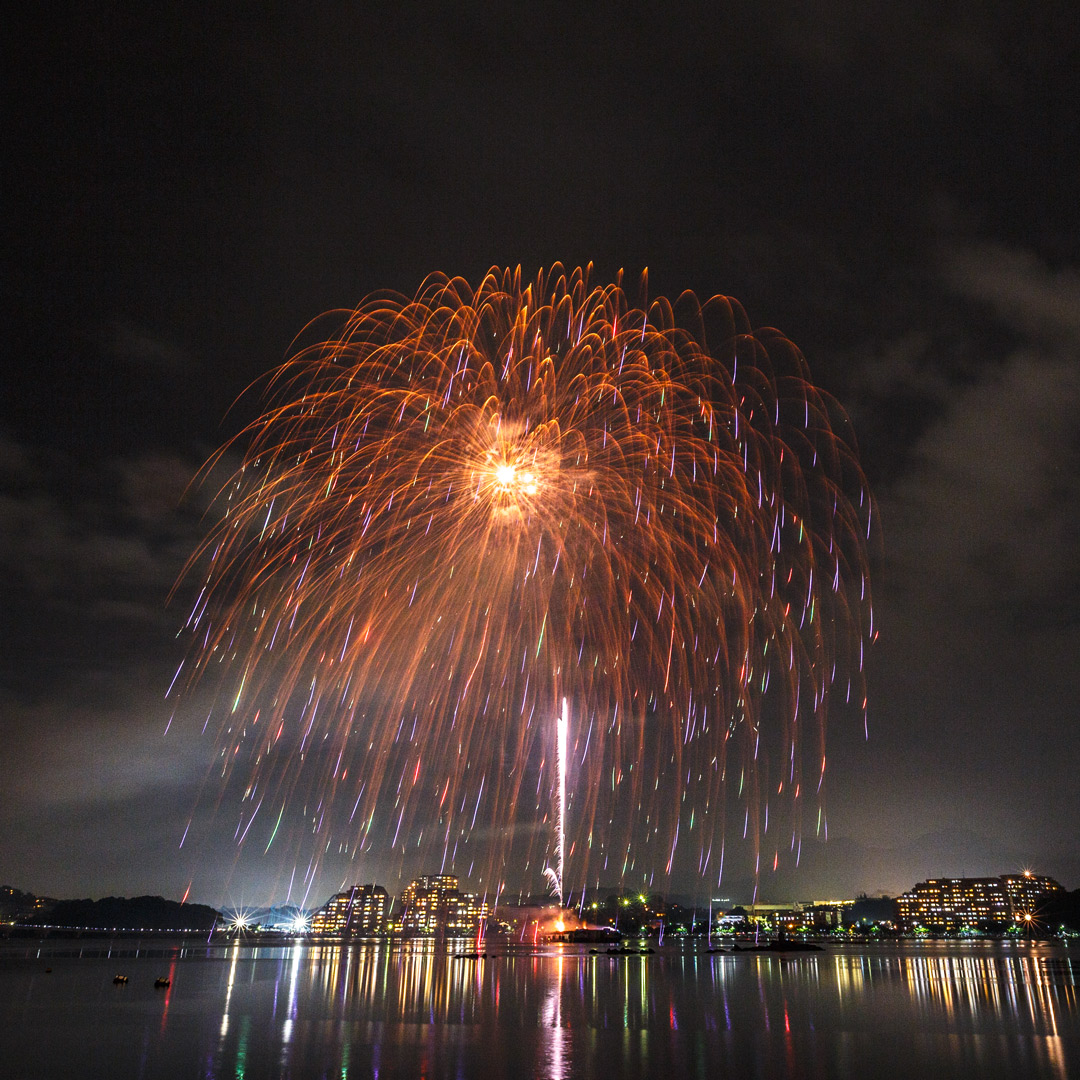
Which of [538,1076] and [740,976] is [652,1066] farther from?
[740,976]

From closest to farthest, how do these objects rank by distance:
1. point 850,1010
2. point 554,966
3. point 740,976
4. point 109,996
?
point 850,1010
point 109,996
point 740,976
point 554,966

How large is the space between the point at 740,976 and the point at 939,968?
20.6 meters

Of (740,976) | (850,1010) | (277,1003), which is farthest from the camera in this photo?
(740,976)

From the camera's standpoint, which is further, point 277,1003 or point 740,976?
point 740,976

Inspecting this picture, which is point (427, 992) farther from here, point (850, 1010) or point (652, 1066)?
point (652, 1066)

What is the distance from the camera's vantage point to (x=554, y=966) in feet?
247

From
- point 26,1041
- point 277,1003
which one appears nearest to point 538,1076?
point 26,1041

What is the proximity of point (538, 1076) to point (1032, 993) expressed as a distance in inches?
1347

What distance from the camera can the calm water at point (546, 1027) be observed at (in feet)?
74.3

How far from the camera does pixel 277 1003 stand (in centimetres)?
4081

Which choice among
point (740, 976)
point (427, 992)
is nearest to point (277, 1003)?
point (427, 992)

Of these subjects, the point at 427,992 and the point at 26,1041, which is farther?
the point at 427,992

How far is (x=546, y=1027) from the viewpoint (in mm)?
30781

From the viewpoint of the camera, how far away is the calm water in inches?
891
